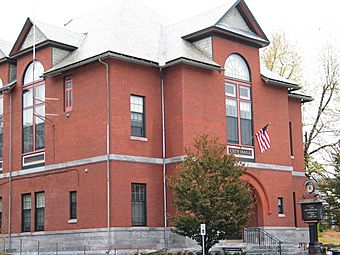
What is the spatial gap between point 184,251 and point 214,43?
1214 centimetres

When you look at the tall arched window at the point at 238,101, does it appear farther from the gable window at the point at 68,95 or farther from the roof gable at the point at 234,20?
→ the gable window at the point at 68,95

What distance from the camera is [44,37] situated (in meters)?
37.6

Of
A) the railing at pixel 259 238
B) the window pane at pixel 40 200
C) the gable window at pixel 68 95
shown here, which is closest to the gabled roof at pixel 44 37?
the gable window at pixel 68 95

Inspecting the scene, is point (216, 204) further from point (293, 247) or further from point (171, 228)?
point (293, 247)

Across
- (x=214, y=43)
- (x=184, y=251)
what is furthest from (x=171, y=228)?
(x=214, y=43)

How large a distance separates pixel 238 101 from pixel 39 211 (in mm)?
13335

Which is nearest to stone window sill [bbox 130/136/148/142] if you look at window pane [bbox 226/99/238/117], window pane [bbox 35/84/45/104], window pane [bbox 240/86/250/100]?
window pane [bbox 226/99/238/117]

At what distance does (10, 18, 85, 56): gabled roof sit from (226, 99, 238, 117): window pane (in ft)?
31.5

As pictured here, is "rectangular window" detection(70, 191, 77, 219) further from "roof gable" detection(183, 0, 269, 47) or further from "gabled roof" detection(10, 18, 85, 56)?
"roof gable" detection(183, 0, 269, 47)

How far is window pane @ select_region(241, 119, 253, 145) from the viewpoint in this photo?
38031mm

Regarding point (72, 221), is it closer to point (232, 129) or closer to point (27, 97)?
point (27, 97)

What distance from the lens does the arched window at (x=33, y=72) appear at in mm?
38438

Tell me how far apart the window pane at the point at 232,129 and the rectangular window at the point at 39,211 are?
11318 mm

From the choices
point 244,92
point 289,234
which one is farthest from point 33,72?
point 289,234
